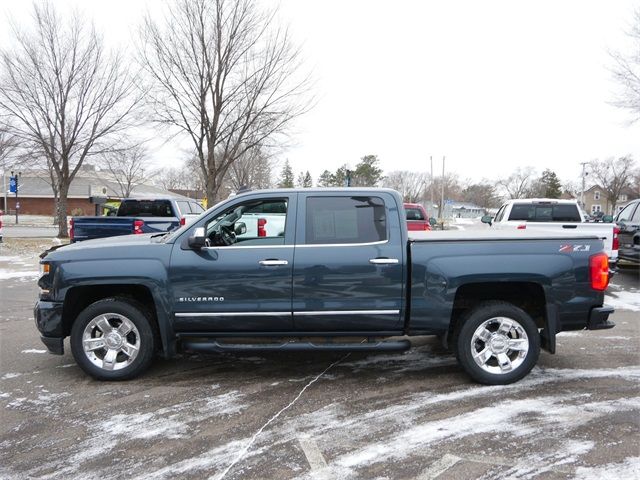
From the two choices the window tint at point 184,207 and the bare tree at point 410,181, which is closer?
the window tint at point 184,207

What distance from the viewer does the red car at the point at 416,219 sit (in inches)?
575

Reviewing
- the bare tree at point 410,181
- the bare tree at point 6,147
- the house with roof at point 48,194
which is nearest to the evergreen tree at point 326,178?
the bare tree at point 410,181

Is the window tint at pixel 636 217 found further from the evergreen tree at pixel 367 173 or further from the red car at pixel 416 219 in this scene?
the evergreen tree at pixel 367 173

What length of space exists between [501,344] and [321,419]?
1836 millimetres

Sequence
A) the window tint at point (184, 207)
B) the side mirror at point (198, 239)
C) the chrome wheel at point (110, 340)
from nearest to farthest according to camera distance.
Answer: the side mirror at point (198, 239) < the chrome wheel at point (110, 340) < the window tint at point (184, 207)

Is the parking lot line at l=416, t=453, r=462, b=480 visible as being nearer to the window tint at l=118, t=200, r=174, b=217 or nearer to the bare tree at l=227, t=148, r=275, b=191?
the window tint at l=118, t=200, r=174, b=217

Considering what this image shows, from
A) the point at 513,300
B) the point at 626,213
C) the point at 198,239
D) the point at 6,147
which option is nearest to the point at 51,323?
the point at 198,239

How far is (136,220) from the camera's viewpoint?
10.3 meters

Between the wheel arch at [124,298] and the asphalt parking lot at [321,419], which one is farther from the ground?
the wheel arch at [124,298]

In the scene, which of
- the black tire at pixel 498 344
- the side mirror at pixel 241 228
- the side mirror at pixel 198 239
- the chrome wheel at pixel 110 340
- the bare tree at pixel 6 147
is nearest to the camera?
the side mirror at pixel 198 239

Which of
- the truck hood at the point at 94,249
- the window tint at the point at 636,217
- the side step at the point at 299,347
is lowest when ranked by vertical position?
the side step at the point at 299,347

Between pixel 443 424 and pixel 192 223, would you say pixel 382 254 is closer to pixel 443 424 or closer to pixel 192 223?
pixel 443 424

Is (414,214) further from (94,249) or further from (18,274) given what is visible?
(94,249)

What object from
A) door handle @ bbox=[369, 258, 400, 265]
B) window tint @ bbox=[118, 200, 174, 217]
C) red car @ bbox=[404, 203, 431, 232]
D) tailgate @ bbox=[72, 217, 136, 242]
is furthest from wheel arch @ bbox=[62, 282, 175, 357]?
red car @ bbox=[404, 203, 431, 232]
